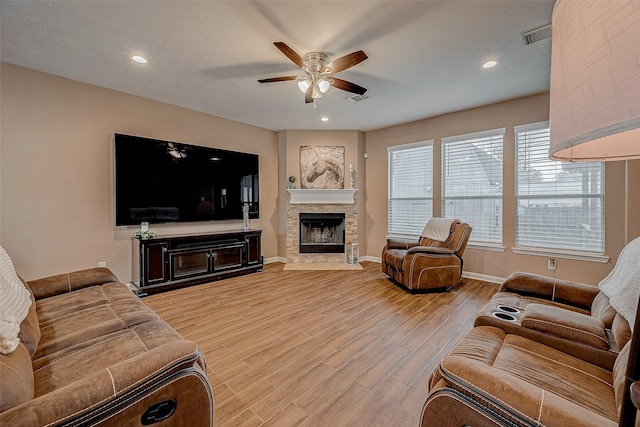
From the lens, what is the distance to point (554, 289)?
6.84 feet

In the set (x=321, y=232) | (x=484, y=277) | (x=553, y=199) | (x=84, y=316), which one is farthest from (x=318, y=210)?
(x=84, y=316)

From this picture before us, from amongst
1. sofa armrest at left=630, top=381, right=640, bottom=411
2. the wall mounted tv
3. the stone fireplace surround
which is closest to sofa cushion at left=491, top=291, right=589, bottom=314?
sofa armrest at left=630, top=381, right=640, bottom=411

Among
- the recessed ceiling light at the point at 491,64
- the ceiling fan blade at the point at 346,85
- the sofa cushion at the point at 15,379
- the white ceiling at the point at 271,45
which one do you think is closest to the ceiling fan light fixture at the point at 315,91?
the ceiling fan blade at the point at 346,85

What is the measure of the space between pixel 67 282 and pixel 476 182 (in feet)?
17.5

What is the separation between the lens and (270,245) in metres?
5.79

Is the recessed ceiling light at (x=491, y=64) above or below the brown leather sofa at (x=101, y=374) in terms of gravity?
above

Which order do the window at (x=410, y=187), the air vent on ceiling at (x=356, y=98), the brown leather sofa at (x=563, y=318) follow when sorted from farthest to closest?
1. the window at (x=410, y=187)
2. the air vent on ceiling at (x=356, y=98)
3. the brown leather sofa at (x=563, y=318)

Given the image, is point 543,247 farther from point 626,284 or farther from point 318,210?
point 318,210

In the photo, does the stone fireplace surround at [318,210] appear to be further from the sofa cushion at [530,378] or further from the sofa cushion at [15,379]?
the sofa cushion at [15,379]

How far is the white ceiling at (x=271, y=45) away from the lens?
222 centimetres

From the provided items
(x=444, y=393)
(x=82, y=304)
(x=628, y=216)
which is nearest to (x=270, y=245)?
(x=82, y=304)

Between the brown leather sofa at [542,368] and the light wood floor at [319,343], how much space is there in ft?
2.19

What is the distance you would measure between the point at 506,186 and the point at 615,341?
129 inches

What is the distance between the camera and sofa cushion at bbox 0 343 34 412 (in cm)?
87
